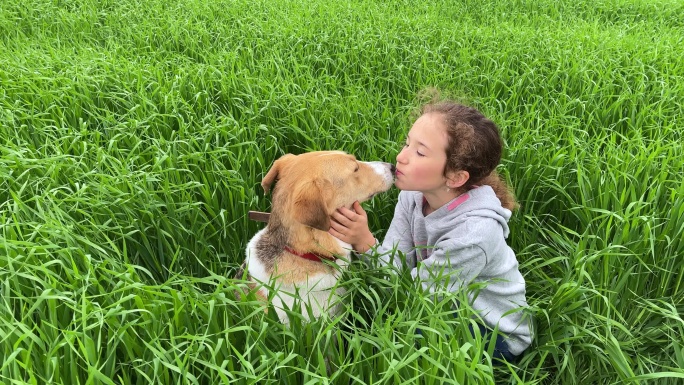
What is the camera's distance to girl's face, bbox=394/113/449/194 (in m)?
2.48

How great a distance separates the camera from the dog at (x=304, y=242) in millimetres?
2221

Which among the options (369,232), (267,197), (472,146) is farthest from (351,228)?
(267,197)

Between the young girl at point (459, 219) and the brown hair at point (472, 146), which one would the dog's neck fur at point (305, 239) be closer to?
the young girl at point (459, 219)

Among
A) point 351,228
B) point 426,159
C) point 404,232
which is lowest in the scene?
point 404,232

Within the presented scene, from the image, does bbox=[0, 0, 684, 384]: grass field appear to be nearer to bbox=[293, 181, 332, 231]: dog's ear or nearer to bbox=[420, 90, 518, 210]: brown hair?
bbox=[293, 181, 332, 231]: dog's ear

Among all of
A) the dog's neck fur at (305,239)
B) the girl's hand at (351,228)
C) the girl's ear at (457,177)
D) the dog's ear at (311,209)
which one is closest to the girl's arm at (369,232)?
the girl's hand at (351,228)

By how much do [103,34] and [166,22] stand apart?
771mm

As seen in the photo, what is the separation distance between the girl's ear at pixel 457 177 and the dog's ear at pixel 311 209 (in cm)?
71

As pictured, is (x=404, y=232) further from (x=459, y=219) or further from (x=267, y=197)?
(x=267, y=197)

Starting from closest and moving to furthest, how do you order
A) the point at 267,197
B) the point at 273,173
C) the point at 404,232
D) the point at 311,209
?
the point at 311,209 < the point at 273,173 < the point at 404,232 < the point at 267,197

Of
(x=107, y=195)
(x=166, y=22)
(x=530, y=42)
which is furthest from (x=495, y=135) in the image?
(x=166, y=22)

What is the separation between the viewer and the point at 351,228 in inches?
97.0

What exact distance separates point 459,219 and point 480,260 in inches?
9.2

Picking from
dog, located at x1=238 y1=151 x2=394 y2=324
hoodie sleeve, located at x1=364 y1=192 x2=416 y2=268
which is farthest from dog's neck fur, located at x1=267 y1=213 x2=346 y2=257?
hoodie sleeve, located at x1=364 y1=192 x2=416 y2=268
